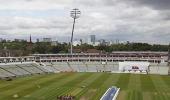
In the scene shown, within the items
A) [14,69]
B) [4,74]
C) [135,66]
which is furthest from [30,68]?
[135,66]

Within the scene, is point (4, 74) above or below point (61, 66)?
above

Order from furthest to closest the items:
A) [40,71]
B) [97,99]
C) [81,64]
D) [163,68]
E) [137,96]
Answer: [81,64] < [163,68] < [40,71] < [137,96] < [97,99]

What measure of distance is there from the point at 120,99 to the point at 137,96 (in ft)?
15.0

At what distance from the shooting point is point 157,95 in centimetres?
5353

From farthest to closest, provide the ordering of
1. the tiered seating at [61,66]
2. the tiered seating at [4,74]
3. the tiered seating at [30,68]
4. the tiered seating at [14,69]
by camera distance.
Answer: the tiered seating at [61,66], the tiered seating at [30,68], the tiered seating at [14,69], the tiered seating at [4,74]

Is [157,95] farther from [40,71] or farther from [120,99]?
[40,71]

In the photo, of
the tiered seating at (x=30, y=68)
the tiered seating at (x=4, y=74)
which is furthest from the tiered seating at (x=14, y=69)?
the tiered seating at (x=30, y=68)

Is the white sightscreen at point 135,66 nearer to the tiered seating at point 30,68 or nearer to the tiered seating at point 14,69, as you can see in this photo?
the tiered seating at point 30,68

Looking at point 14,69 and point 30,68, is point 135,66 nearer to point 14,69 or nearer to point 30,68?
point 30,68

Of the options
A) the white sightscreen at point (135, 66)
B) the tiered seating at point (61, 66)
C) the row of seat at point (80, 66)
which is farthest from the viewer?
the tiered seating at point (61, 66)

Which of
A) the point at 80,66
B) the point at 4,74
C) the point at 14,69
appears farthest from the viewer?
the point at 80,66

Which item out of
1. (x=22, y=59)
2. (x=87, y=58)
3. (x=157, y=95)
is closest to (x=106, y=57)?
(x=87, y=58)

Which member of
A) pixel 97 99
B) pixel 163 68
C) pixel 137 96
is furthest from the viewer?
pixel 163 68

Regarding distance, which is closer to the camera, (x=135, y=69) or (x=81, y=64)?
(x=135, y=69)
